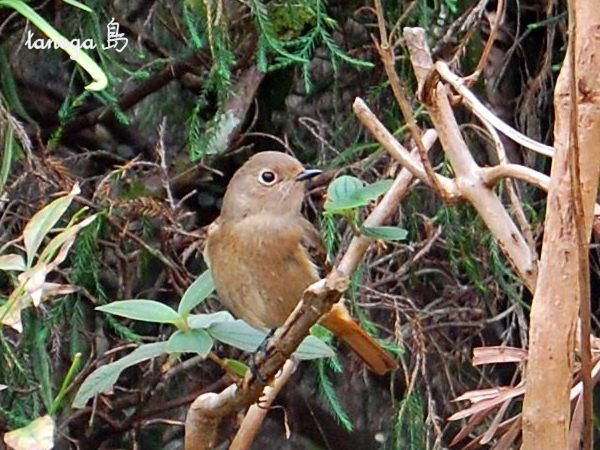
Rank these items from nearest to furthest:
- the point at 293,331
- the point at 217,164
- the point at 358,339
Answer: the point at 293,331 → the point at 358,339 → the point at 217,164

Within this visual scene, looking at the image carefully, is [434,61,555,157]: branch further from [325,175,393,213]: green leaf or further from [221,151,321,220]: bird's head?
[221,151,321,220]: bird's head

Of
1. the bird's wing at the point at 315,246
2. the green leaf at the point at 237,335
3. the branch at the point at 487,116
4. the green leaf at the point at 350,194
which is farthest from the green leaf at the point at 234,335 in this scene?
the bird's wing at the point at 315,246

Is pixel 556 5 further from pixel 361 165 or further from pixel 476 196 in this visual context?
pixel 476 196

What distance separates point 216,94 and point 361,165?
375 mm

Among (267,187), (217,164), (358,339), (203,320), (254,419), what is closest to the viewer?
(203,320)

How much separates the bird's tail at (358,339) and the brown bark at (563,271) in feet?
2.94

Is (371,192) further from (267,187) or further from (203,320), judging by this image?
(267,187)

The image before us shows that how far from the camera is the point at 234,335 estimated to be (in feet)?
4.66

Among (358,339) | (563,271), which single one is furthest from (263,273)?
(563,271)

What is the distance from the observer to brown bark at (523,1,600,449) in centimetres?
102

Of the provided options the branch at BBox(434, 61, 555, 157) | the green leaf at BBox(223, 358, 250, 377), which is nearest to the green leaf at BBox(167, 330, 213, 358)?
the green leaf at BBox(223, 358, 250, 377)

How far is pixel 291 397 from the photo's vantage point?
325 cm

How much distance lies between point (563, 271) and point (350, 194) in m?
0.27

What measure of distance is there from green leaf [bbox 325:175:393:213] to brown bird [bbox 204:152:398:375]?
42.0 inches
